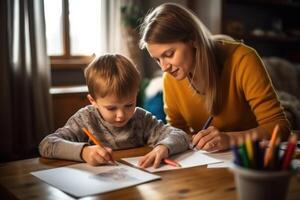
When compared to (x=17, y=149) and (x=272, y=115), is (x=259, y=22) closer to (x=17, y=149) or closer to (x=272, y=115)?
(x=17, y=149)

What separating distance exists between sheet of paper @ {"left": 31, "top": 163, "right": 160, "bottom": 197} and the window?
8.67 feet

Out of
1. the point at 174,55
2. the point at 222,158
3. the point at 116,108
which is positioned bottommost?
the point at 222,158

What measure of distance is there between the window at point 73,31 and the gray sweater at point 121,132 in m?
2.32

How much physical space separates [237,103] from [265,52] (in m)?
3.29

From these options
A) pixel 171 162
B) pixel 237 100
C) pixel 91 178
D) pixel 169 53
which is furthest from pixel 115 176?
pixel 237 100

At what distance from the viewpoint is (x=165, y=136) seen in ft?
4.14

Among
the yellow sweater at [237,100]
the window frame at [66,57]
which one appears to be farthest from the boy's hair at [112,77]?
the window frame at [66,57]

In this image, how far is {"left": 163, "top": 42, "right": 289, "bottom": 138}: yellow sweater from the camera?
141 centimetres

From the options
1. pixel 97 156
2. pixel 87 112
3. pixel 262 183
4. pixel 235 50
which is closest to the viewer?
pixel 262 183

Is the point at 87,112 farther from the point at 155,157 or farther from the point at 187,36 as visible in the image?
the point at 187,36

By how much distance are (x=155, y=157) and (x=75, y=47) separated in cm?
286

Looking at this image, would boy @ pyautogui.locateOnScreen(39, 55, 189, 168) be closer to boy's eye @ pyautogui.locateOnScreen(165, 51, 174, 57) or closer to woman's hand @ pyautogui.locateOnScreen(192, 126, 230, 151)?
woman's hand @ pyautogui.locateOnScreen(192, 126, 230, 151)

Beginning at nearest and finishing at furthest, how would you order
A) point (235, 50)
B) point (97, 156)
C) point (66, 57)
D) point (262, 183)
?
point (262, 183) < point (97, 156) < point (235, 50) < point (66, 57)

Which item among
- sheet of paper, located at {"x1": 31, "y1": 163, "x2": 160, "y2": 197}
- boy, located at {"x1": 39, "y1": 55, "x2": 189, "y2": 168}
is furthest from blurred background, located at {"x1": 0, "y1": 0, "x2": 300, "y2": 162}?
sheet of paper, located at {"x1": 31, "y1": 163, "x2": 160, "y2": 197}
